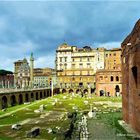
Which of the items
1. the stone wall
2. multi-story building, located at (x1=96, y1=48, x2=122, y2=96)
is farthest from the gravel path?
multi-story building, located at (x1=96, y1=48, x2=122, y2=96)

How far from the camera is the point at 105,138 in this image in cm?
3278

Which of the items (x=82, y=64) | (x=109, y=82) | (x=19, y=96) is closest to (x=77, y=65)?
(x=82, y=64)

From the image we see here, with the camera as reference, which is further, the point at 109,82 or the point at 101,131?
the point at 109,82

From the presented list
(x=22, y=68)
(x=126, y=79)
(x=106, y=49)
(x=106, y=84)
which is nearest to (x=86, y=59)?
(x=106, y=49)

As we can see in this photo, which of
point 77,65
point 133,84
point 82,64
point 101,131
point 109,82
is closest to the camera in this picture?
point 133,84

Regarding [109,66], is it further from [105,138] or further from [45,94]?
[105,138]

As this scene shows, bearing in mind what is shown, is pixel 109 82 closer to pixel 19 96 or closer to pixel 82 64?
pixel 82 64

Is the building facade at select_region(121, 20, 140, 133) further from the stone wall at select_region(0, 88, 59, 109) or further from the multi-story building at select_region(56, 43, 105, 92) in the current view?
the multi-story building at select_region(56, 43, 105, 92)

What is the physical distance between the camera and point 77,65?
145 meters

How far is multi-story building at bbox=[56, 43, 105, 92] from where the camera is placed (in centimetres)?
13550

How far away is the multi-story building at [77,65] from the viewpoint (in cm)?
13550

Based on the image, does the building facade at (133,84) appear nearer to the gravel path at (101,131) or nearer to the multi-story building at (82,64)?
the gravel path at (101,131)

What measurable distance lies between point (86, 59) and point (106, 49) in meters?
10.4

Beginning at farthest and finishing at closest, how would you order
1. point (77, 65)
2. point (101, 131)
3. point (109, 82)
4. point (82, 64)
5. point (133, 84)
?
point (77, 65), point (82, 64), point (109, 82), point (101, 131), point (133, 84)
